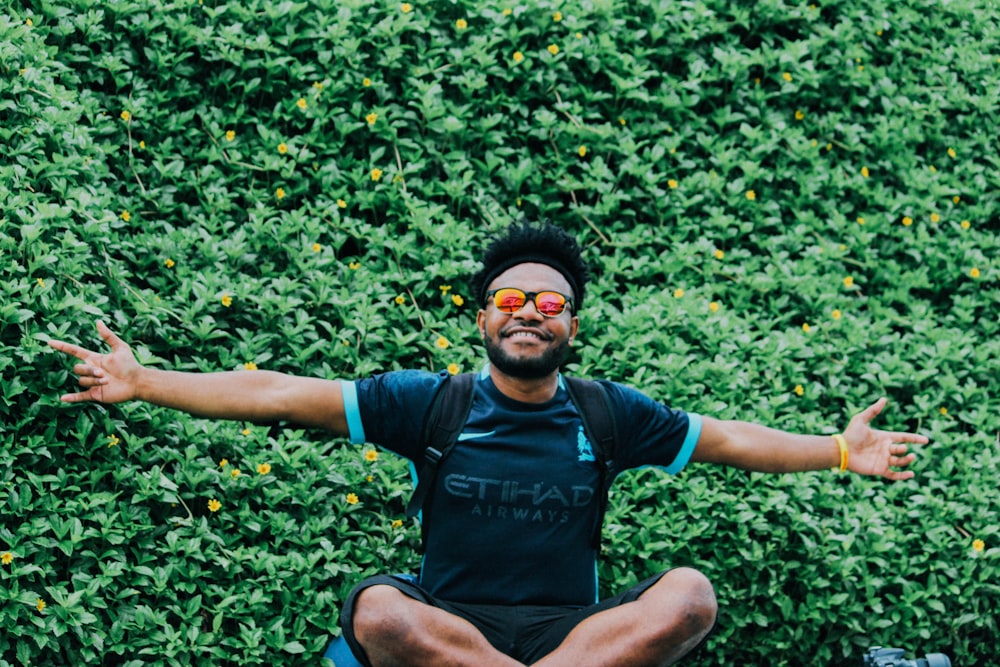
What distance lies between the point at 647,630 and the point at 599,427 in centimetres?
72

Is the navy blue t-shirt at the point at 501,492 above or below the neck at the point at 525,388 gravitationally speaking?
below

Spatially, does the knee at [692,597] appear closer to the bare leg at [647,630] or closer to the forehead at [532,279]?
the bare leg at [647,630]

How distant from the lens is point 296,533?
14.0ft

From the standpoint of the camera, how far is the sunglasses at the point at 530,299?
3822 mm

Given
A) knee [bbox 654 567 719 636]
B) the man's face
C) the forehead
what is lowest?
knee [bbox 654 567 719 636]

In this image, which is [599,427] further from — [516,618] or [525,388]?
[516,618]

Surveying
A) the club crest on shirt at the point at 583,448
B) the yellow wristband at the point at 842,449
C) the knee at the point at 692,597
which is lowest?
→ the knee at the point at 692,597

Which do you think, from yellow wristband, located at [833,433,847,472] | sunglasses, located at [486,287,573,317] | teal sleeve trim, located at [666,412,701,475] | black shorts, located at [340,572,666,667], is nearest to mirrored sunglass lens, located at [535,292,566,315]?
sunglasses, located at [486,287,573,317]

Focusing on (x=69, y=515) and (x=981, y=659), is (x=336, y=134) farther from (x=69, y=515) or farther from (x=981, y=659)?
(x=981, y=659)

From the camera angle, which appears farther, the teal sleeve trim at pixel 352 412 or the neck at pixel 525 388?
the neck at pixel 525 388

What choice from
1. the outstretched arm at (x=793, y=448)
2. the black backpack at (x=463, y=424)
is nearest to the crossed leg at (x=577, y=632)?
the black backpack at (x=463, y=424)

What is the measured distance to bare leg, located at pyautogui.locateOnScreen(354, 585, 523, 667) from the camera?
3.28m

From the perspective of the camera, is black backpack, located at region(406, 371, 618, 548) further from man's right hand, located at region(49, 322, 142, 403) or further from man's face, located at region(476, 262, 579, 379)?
man's right hand, located at region(49, 322, 142, 403)

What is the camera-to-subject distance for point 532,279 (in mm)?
3908
